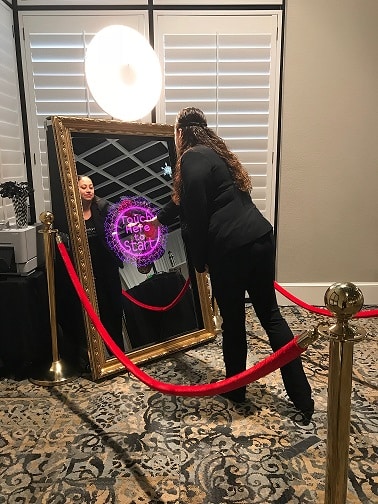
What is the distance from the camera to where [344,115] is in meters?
3.88

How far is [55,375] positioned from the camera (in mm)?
2754

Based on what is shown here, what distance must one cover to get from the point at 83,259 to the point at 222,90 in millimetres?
2119

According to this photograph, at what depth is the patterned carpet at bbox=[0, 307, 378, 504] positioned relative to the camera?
1.80 meters

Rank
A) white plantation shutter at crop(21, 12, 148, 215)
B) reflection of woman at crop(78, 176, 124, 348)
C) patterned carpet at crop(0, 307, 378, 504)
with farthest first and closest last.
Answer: white plantation shutter at crop(21, 12, 148, 215)
reflection of woman at crop(78, 176, 124, 348)
patterned carpet at crop(0, 307, 378, 504)

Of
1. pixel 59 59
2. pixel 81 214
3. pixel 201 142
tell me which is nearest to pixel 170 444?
pixel 81 214

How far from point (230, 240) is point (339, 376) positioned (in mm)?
1108

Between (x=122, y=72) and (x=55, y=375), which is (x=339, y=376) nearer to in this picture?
→ (x=55, y=375)

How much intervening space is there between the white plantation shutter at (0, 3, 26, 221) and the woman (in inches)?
69.1

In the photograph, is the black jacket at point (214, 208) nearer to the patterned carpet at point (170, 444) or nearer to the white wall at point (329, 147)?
the patterned carpet at point (170, 444)

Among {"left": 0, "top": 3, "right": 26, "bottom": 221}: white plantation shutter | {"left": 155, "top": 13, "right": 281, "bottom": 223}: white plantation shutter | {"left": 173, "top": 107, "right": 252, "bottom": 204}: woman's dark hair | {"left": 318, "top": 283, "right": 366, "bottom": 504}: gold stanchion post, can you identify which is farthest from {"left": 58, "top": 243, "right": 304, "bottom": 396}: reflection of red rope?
{"left": 155, "top": 13, "right": 281, "bottom": 223}: white plantation shutter

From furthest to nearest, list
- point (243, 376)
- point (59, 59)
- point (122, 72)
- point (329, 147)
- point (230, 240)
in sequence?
point (329, 147) → point (59, 59) → point (122, 72) → point (230, 240) → point (243, 376)

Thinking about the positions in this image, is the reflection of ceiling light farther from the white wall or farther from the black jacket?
the white wall

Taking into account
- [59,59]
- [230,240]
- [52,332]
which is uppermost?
[59,59]

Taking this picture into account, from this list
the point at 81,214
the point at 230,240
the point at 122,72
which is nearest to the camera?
the point at 230,240
